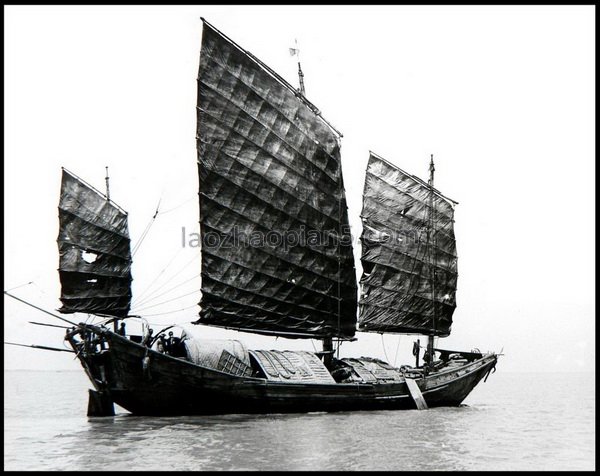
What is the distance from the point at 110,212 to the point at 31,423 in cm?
669

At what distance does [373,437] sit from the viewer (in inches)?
580

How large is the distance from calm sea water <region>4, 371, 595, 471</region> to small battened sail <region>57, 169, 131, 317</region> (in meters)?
3.89

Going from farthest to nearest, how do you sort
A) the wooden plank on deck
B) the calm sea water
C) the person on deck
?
the wooden plank on deck → the person on deck → the calm sea water

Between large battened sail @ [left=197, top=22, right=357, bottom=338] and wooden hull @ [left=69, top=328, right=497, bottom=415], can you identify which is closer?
wooden hull @ [left=69, top=328, right=497, bottom=415]

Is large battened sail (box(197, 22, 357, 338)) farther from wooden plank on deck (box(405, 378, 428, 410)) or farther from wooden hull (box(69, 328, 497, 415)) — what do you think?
wooden hull (box(69, 328, 497, 415))

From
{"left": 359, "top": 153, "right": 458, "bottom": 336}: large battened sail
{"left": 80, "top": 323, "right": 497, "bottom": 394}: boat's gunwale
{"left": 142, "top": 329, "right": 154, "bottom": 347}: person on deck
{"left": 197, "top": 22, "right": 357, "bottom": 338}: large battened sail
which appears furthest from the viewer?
{"left": 359, "top": 153, "right": 458, "bottom": 336}: large battened sail

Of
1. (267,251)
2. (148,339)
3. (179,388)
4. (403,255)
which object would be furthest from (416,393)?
(148,339)

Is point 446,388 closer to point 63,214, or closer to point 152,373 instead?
point 152,373

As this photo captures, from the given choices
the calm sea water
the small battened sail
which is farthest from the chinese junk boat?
the calm sea water

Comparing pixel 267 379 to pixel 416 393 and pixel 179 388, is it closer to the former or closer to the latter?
pixel 179 388

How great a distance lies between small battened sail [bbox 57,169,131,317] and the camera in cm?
2081

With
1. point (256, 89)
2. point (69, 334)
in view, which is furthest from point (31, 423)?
point (256, 89)

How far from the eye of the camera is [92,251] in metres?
21.3

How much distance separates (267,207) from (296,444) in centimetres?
898
